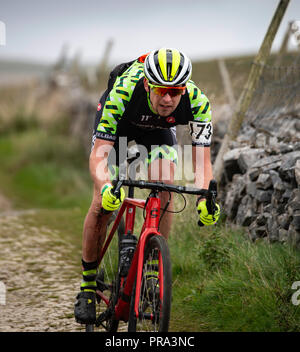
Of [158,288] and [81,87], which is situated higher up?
[81,87]

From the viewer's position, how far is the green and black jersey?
156 inches

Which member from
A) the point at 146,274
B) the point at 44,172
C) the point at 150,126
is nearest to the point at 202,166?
the point at 150,126

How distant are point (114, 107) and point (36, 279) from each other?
9.47 ft

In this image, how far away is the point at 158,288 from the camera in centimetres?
366

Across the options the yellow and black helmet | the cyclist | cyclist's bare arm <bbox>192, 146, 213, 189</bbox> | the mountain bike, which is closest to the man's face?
the cyclist

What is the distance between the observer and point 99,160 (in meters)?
3.94

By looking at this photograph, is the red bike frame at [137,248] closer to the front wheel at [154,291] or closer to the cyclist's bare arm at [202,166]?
the front wheel at [154,291]

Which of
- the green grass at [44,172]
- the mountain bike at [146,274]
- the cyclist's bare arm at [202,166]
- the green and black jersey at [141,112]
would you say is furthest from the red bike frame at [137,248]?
the green grass at [44,172]

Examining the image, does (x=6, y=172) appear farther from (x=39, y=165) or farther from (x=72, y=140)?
(x=72, y=140)

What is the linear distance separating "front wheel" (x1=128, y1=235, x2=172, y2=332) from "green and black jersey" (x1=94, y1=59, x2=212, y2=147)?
0.90 meters

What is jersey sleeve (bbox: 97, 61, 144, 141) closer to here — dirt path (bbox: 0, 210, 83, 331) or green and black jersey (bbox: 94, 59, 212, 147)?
green and black jersey (bbox: 94, 59, 212, 147)

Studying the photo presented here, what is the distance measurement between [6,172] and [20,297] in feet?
32.1
